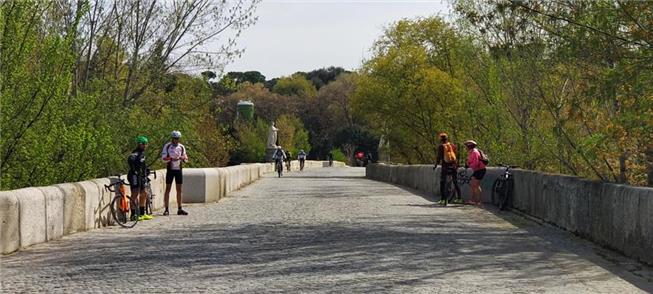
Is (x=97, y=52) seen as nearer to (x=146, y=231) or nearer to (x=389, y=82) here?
(x=146, y=231)

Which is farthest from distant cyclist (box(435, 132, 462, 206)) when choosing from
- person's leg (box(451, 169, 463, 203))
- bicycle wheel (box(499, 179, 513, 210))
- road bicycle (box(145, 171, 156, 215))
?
road bicycle (box(145, 171, 156, 215))

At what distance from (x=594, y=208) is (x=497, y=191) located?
695cm

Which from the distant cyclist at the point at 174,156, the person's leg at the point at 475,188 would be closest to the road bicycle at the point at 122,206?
the distant cyclist at the point at 174,156

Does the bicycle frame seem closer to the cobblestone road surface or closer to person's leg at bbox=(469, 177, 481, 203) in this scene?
the cobblestone road surface

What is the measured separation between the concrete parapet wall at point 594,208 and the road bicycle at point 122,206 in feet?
22.5

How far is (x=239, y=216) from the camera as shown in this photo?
16.7 metres

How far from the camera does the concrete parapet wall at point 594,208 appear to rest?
9953mm

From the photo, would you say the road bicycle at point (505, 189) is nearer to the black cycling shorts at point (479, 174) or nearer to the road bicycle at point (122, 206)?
the black cycling shorts at point (479, 174)

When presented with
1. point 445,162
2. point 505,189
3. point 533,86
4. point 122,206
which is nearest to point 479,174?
point 445,162

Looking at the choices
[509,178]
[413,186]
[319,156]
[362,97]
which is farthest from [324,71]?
[509,178]

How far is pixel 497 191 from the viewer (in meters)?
19.0

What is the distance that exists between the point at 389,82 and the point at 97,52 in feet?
77.3

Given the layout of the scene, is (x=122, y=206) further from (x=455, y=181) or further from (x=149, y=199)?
(x=455, y=181)

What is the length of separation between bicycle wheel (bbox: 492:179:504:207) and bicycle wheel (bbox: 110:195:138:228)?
308 inches
